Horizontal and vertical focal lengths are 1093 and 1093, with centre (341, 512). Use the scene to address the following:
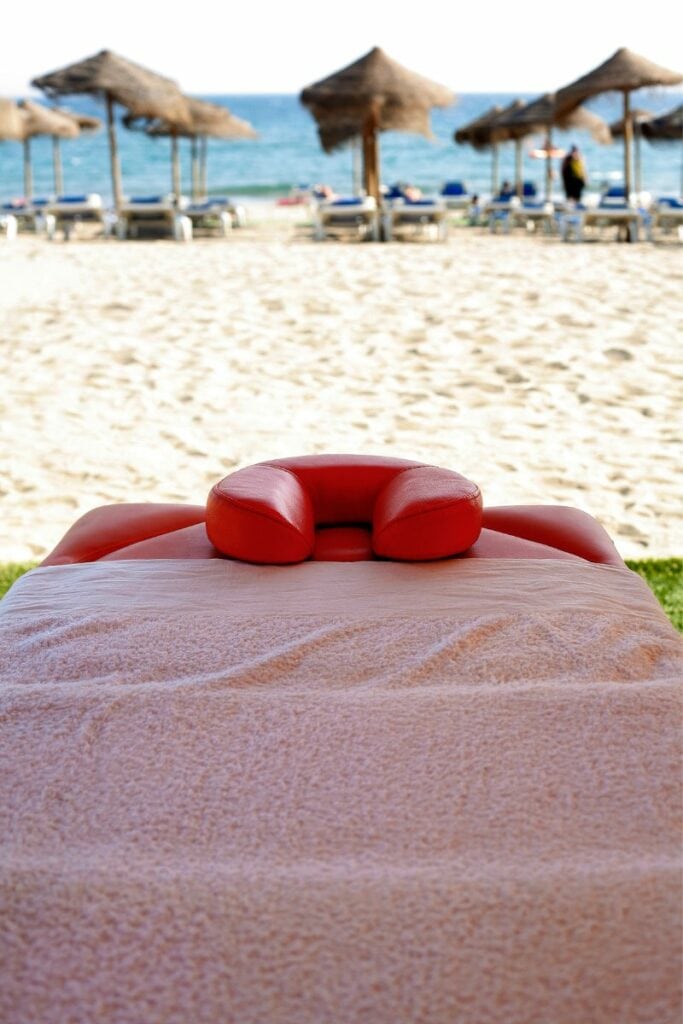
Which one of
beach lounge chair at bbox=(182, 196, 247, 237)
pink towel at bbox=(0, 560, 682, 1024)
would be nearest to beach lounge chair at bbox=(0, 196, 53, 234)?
beach lounge chair at bbox=(182, 196, 247, 237)

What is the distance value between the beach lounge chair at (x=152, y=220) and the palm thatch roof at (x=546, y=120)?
5.95 meters

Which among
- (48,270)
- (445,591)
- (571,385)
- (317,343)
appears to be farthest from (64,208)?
(445,591)

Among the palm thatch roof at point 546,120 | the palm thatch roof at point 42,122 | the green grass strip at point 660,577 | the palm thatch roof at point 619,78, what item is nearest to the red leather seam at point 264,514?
the green grass strip at point 660,577

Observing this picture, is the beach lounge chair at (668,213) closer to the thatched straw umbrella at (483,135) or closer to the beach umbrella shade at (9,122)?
the thatched straw umbrella at (483,135)

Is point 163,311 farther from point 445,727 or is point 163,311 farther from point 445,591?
point 445,727

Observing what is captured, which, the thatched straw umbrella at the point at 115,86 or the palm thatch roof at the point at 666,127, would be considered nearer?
the thatched straw umbrella at the point at 115,86

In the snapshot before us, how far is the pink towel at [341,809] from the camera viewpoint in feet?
3.72

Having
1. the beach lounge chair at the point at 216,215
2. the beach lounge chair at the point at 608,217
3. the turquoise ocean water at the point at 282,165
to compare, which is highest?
the turquoise ocean water at the point at 282,165

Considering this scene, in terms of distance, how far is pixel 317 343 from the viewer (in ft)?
21.7

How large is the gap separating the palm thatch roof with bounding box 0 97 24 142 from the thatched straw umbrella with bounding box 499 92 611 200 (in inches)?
299

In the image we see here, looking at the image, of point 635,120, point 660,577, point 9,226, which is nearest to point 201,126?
point 9,226

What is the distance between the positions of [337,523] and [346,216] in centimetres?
1069

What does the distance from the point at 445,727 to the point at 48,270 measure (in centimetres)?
898

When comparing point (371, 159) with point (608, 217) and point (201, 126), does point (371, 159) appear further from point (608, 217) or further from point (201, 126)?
point (608, 217)
